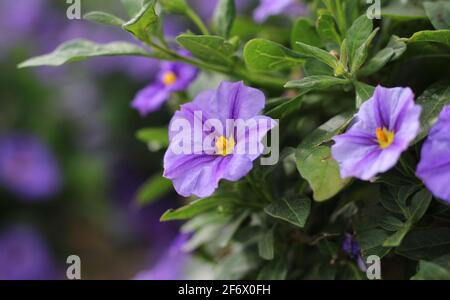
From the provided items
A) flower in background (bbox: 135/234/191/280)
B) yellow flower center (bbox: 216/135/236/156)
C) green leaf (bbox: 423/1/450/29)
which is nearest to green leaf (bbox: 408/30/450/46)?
green leaf (bbox: 423/1/450/29)

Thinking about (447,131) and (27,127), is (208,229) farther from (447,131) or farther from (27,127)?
(27,127)

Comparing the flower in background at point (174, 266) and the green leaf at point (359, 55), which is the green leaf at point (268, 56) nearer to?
the green leaf at point (359, 55)

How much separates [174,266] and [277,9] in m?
0.56

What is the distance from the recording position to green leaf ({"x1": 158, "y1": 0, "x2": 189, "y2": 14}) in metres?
1.03

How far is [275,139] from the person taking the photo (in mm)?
899

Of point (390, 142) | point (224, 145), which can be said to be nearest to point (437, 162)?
point (390, 142)

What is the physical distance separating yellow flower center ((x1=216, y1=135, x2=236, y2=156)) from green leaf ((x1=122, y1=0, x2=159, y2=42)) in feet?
0.58

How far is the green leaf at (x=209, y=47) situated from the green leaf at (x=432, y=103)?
0.26 m

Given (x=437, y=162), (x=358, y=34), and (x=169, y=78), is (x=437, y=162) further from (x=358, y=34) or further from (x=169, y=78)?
(x=169, y=78)

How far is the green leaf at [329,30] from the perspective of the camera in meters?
0.89

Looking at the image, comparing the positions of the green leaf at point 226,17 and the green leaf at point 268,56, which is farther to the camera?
the green leaf at point 226,17

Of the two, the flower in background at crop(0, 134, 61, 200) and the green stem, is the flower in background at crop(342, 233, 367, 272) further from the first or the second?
the flower in background at crop(0, 134, 61, 200)

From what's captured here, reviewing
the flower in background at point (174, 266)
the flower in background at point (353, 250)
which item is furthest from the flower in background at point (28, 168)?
the flower in background at point (353, 250)

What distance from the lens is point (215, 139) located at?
2.78ft
